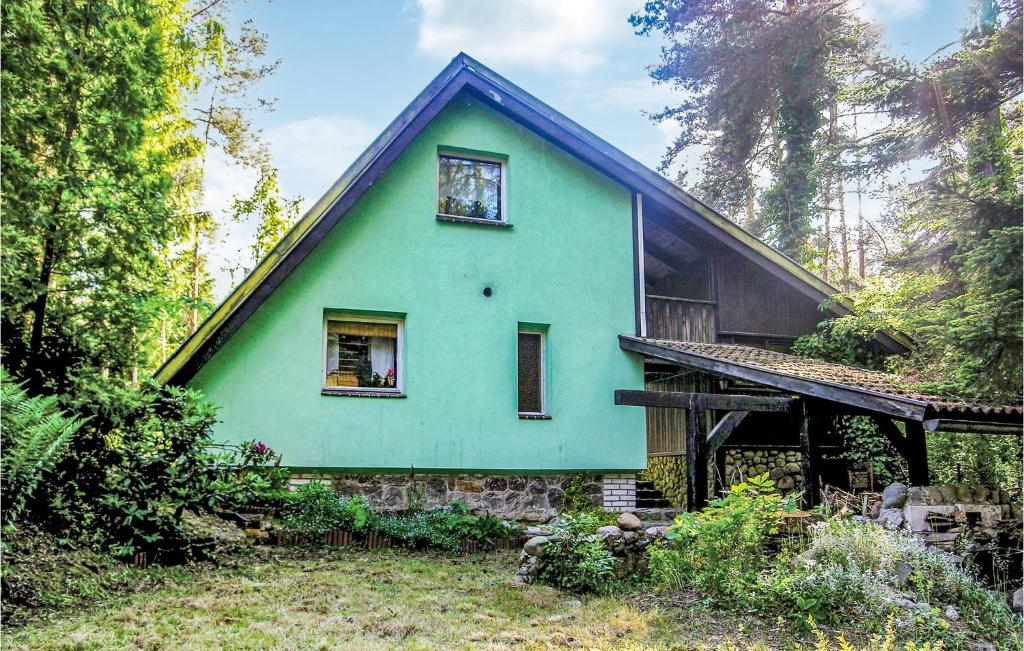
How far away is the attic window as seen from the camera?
11375 mm

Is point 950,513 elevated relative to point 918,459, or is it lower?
lower

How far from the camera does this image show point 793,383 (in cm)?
896

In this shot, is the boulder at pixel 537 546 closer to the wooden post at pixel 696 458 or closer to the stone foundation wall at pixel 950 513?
the wooden post at pixel 696 458

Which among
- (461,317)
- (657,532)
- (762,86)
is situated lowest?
(657,532)

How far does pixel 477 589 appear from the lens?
23.2 ft

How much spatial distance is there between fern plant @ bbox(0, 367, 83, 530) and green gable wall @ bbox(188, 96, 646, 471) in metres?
4.22

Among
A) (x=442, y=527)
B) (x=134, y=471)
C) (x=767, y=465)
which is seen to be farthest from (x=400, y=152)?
(x=767, y=465)

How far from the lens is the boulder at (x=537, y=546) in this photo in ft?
23.8

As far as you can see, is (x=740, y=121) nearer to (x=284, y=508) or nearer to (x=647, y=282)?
(x=647, y=282)

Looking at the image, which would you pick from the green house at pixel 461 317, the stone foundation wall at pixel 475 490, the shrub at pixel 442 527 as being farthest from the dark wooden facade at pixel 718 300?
the shrub at pixel 442 527

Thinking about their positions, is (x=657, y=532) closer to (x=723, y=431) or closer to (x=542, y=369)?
(x=723, y=431)

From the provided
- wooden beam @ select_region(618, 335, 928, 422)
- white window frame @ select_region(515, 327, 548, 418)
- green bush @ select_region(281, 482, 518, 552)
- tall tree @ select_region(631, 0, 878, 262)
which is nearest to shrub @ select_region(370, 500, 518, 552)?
green bush @ select_region(281, 482, 518, 552)

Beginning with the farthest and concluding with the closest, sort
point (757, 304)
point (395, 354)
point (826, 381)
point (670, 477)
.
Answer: point (670, 477)
point (757, 304)
point (395, 354)
point (826, 381)

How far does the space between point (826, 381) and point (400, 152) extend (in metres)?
6.26
